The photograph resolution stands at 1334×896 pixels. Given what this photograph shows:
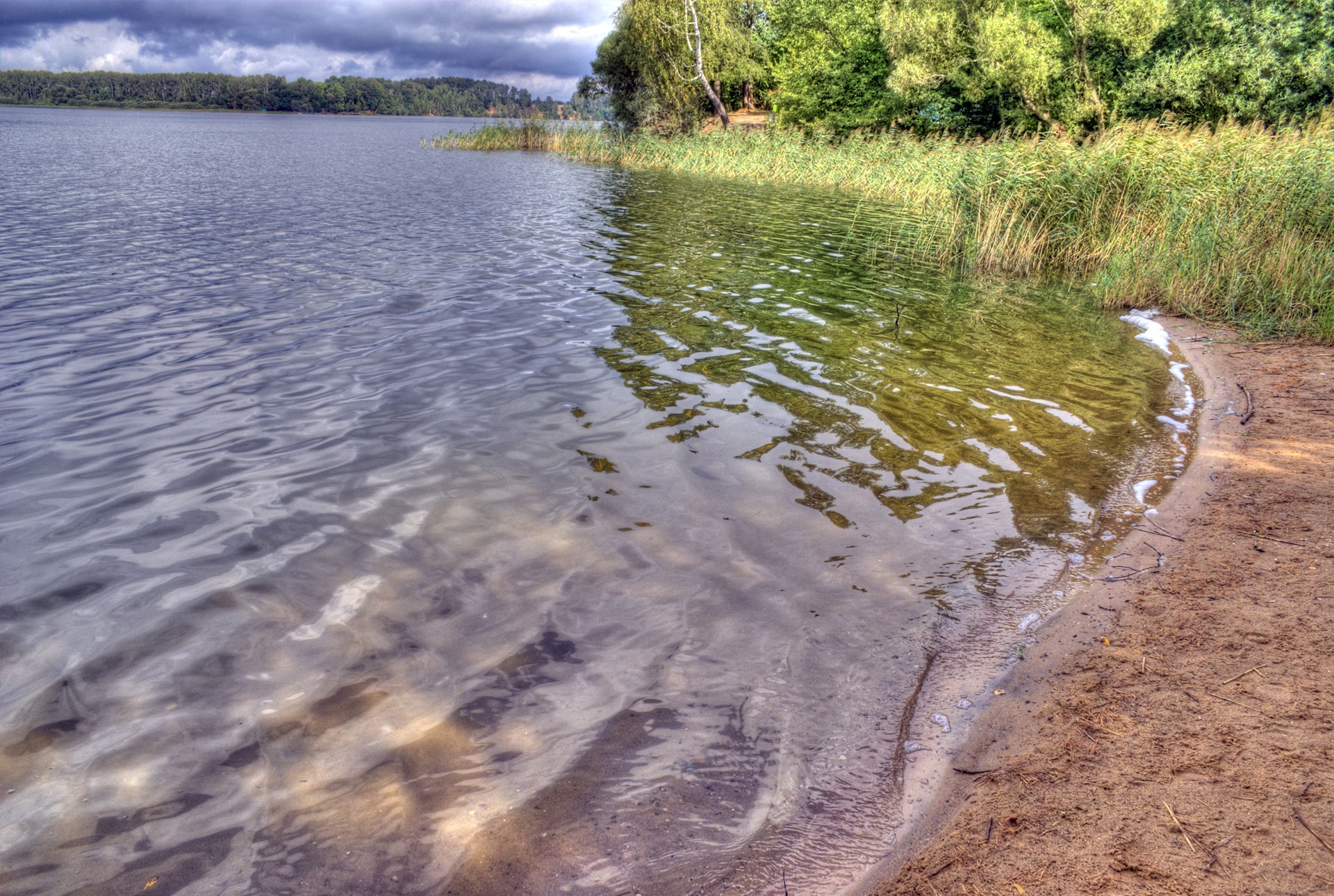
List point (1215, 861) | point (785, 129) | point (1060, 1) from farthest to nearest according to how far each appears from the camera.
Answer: point (785, 129) < point (1060, 1) < point (1215, 861)

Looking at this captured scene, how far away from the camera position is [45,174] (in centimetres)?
2219

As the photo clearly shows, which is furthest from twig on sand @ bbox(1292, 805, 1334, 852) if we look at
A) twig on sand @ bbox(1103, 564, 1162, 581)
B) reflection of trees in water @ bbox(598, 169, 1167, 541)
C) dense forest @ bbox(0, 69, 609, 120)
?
dense forest @ bbox(0, 69, 609, 120)

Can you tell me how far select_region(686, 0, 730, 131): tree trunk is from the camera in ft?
126

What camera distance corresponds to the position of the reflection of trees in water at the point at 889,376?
5.62 meters

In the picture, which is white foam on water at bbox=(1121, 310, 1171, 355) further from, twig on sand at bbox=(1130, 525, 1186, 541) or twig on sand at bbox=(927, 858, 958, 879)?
twig on sand at bbox=(927, 858, 958, 879)

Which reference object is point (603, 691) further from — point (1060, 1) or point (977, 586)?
point (1060, 1)

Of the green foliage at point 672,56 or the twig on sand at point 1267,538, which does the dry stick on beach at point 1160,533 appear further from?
the green foliage at point 672,56

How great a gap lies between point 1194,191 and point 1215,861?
37.8 ft

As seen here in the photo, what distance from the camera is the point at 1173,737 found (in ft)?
9.38

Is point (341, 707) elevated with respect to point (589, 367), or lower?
lower

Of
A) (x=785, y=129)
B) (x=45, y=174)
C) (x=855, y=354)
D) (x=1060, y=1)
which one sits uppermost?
(x=1060, y=1)

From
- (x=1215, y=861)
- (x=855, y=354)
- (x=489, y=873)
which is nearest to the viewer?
(x=1215, y=861)

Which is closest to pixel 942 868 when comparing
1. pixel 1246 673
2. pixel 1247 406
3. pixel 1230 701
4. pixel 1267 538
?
pixel 1230 701

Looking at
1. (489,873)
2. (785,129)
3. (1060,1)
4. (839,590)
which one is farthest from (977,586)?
(785,129)
